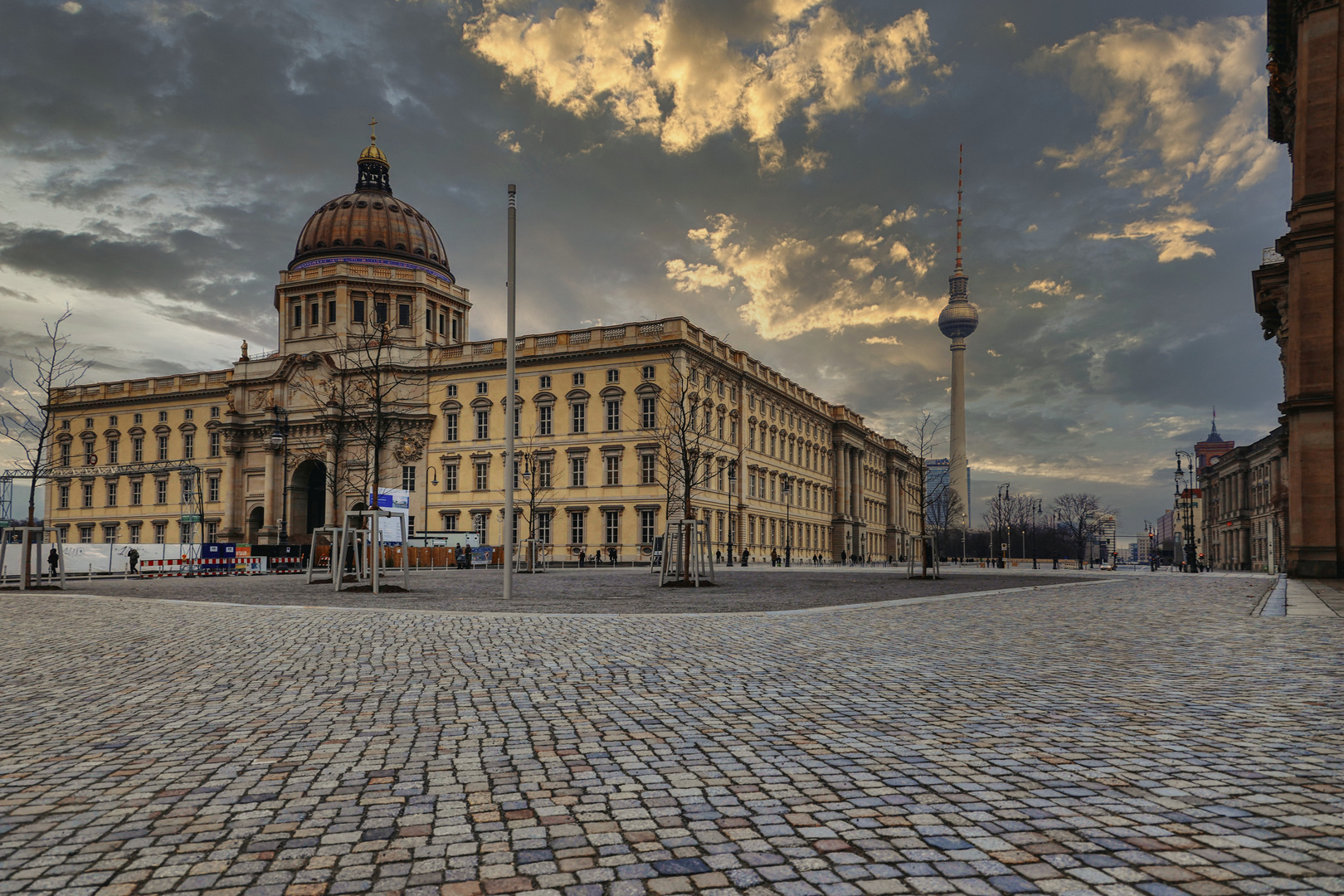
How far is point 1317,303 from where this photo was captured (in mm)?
27516

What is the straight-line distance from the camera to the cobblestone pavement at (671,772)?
12.0ft

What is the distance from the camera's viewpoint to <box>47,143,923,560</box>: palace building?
2692 inches

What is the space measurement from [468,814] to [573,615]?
11.8 metres

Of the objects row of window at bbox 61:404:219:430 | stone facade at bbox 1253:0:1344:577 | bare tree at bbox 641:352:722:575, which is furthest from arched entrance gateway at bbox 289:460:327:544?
stone facade at bbox 1253:0:1344:577

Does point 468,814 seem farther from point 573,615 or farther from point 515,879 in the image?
point 573,615

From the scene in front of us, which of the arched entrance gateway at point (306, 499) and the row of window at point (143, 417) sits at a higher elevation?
the row of window at point (143, 417)

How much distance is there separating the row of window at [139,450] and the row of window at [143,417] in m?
1.56

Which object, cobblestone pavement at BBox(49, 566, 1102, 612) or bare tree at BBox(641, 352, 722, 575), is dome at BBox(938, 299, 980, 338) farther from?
cobblestone pavement at BBox(49, 566, 1102, 612)

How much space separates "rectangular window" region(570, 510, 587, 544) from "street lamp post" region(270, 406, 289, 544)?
27.7 meters

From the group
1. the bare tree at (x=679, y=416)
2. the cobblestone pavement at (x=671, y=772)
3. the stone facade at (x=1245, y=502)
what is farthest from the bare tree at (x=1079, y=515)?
the cobblestone pavement at (x=671, y=772)

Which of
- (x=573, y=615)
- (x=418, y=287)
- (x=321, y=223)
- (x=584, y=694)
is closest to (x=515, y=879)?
(x=584, y=694)

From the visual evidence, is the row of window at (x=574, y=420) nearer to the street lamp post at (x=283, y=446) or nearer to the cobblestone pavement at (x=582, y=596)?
the street lamp post at (x=283, y=446)

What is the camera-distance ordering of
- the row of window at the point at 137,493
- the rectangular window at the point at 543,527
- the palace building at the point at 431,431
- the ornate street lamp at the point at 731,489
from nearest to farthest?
the palace building at the point at 431,431 → the ornate street lamp at the point at 731,489 → the rectangular window at the point at 543,527 → the row of window at the point at 137,493

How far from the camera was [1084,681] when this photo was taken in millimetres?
8461
